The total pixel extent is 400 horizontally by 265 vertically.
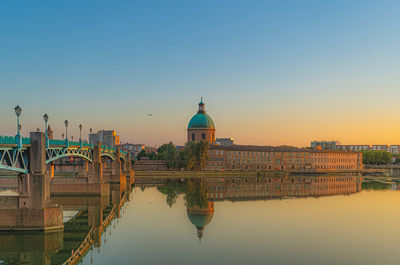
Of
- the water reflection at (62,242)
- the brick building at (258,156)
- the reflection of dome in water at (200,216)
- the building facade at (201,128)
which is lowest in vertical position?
the reflection of dome in water at (200,216)

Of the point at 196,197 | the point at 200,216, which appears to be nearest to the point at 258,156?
the point at 196,197

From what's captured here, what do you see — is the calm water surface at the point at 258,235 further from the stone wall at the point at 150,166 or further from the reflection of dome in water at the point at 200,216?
the stone wall at the point at 150,166

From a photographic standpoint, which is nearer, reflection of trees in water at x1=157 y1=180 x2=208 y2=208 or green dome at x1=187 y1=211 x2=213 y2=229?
green dome at x1=187 y1=211 x2=213 y2=229

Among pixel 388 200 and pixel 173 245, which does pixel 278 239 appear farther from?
pixel 388 200

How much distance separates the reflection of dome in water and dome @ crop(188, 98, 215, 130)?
2857 inches

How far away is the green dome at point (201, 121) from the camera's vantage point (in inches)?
4732

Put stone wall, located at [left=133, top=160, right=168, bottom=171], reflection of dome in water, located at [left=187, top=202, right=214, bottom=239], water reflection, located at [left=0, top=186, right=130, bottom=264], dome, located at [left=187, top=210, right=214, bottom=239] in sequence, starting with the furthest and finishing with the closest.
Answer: stone wall, located at [left=133, top=160, right=168, bottom=171]
reflection of dome in water, located at [left=187, top=202, right=214, bottom=239]
dome, located at [left=187, top=210, right=214, bottom=239]
water reflection, located at [left=0, top=186, right=130, bottom=264]

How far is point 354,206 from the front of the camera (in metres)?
49.3

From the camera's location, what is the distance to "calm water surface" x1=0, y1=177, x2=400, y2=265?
999 inches

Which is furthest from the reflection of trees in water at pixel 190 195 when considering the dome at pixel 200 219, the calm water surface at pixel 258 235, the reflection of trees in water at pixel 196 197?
the dome at pixel 200 219

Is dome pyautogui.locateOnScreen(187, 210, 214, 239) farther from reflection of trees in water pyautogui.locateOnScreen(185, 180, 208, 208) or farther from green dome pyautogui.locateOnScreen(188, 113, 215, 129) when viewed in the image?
green dome pyautogui.locateOnScreen(188, 113, 215, 129)

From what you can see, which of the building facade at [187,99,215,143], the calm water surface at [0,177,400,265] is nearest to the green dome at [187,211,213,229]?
the calm water surface at [0,177,400,265]

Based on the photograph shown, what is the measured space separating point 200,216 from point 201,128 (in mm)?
79247

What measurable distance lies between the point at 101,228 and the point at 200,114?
3545 inches
